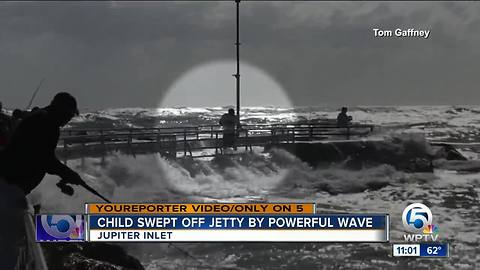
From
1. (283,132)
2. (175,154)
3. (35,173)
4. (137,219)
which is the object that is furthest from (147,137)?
(35,173)

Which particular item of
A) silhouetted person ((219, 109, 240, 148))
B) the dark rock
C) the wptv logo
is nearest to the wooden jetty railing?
silhouetted person ((219, 109, 240, 148))

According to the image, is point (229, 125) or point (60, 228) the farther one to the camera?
point (229, 125)

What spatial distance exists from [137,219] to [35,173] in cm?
164

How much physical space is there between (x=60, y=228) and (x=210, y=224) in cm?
142

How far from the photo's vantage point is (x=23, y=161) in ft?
12.4

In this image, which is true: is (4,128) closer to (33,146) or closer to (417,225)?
(33,146)

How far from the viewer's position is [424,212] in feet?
18.4

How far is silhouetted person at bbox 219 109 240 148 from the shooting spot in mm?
14138

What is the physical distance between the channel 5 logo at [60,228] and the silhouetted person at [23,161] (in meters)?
1.39

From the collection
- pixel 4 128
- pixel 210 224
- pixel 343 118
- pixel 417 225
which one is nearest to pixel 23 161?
pixel 4 128

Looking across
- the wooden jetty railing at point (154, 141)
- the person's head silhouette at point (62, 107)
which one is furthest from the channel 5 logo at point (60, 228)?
the wooden jetty railing at point (154, 141)

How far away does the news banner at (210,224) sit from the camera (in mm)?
5219

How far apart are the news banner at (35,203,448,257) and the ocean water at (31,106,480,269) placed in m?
0.70

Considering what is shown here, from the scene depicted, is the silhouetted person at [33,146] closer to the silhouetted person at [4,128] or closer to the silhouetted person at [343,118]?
the silhouetted person at [4,128]
